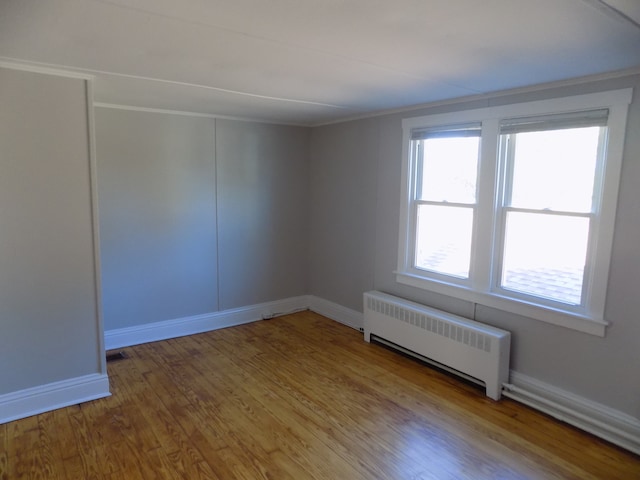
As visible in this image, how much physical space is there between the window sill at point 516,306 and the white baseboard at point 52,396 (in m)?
2.75

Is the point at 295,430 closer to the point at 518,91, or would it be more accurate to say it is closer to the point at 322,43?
the point at 322,43

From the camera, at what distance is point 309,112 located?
4.08 metres

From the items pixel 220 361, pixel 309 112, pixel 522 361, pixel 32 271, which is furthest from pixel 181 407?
pixel 309 112

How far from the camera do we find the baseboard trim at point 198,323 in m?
4.02

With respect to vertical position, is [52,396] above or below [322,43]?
below

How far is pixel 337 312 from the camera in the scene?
192 inches

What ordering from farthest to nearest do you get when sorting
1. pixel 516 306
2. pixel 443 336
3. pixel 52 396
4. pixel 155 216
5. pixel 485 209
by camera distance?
Result: pixel 155 216
pixel 443 336
pixel 485 209
pixel 516 306
pixel 52 396

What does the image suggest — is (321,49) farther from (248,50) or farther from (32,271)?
(32,271)

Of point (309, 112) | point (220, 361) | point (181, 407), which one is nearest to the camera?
point (181, 407)

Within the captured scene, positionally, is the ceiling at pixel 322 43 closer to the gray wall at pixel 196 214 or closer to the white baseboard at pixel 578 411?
the gray wall at pixel 196 214

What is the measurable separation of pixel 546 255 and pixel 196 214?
3260 mm

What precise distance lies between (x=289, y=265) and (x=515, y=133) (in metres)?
2.98

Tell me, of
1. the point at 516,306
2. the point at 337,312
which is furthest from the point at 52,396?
the point at 516,306

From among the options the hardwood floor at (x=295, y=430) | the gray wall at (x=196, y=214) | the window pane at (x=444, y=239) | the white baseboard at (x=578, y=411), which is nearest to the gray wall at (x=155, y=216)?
the gray wall at (x=196, y=214)
